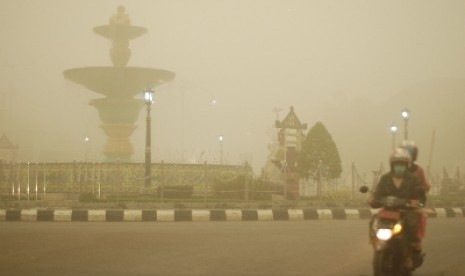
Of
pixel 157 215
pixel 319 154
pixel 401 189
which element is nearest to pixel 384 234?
pixel 401 189

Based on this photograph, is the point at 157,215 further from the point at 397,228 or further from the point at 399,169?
the point at 397,228

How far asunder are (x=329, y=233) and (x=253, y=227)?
1.85 metres

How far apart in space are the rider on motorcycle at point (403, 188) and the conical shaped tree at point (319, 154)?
19430 mm

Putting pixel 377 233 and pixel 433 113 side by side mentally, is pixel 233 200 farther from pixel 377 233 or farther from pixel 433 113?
pixel 433 113

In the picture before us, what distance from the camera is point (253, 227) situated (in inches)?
529

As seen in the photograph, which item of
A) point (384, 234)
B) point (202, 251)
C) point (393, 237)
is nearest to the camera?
point (384, 234)

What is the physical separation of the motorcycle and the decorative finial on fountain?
36747 mm

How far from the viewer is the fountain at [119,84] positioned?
40.0m

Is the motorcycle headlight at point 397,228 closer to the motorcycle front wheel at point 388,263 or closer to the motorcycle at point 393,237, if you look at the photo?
the motorcycle at point 393,237

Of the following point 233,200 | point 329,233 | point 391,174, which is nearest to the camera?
point 391,174

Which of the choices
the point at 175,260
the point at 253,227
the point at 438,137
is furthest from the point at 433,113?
the point at 175,260

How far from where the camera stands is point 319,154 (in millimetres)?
26391

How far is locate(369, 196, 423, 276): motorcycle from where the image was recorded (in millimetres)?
6293

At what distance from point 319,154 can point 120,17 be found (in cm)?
2059
